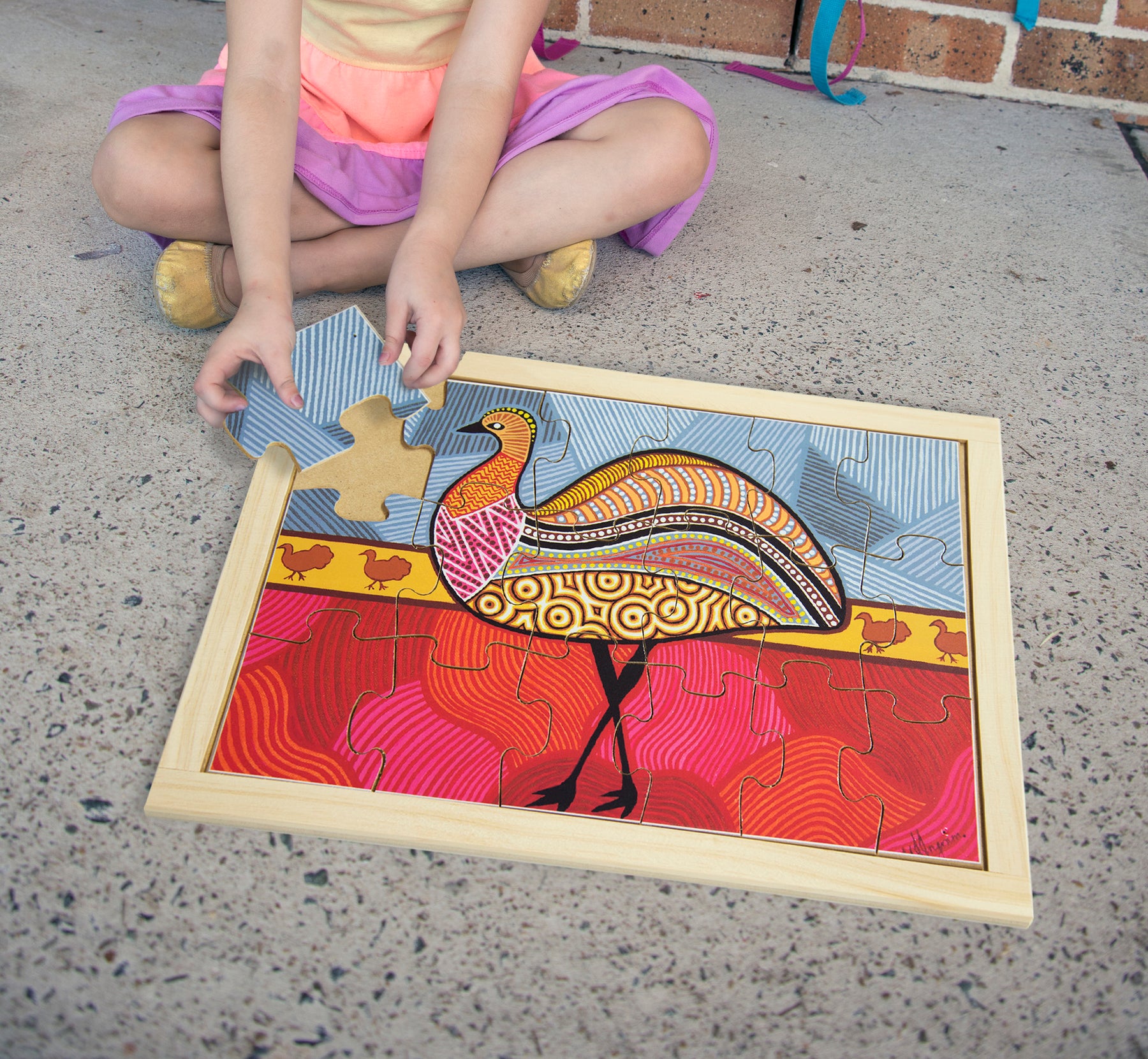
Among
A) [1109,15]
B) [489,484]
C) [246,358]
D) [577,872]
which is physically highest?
[1109,15]

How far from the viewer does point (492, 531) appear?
796 mm

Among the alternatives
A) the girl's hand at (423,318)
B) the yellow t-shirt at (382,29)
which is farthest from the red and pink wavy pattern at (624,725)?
the yellow t-shirt at (382,29)

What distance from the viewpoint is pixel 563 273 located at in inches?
39.7

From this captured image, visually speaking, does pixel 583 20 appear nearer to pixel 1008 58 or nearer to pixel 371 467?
pixel 1008 58

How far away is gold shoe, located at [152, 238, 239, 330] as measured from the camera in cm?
94

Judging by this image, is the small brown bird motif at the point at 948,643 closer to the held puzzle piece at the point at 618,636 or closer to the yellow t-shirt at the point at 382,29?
the held puzzle piece at the point at 618,636

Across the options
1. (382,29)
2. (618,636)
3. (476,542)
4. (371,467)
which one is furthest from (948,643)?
(382,29)

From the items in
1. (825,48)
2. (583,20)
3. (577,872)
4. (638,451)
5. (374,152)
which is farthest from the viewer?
(583,20)

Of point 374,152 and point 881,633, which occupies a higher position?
point 374,152

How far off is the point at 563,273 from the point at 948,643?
59 cm

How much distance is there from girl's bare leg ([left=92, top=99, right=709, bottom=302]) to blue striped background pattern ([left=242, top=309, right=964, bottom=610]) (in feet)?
0.70

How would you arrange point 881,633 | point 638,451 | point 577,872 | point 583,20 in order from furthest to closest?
point 583,20 < point 638,451 < point 881,633 < point 577,872
